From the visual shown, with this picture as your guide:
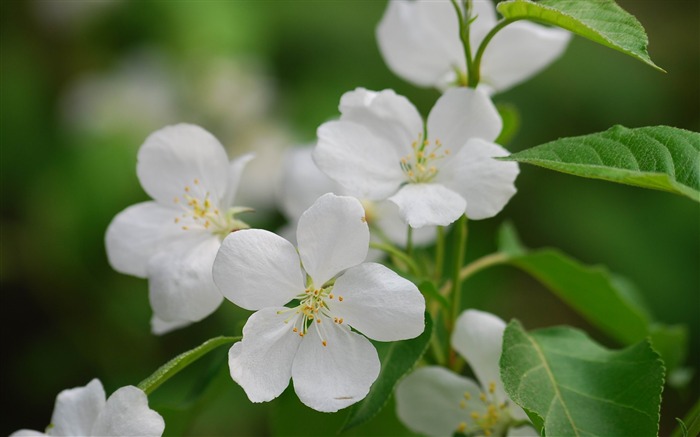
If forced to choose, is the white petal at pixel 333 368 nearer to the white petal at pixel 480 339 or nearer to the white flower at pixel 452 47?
the white petal at pixel 480 339

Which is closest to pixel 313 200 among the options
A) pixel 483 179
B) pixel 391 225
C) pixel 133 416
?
pixel 391 225

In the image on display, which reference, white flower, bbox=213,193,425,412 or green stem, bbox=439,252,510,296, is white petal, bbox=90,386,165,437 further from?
green stem, bbox=439,252,510,296

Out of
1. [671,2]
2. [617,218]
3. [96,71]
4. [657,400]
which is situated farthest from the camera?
[671,2]

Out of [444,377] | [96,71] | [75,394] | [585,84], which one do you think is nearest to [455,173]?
[444,377]

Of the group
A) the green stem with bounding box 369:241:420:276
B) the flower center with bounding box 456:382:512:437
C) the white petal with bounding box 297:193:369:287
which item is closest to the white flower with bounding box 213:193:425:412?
the white petal with bounding box 297:193:369:287

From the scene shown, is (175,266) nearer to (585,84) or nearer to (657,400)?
(657,400)

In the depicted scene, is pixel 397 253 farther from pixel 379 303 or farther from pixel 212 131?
pixel 212 131
